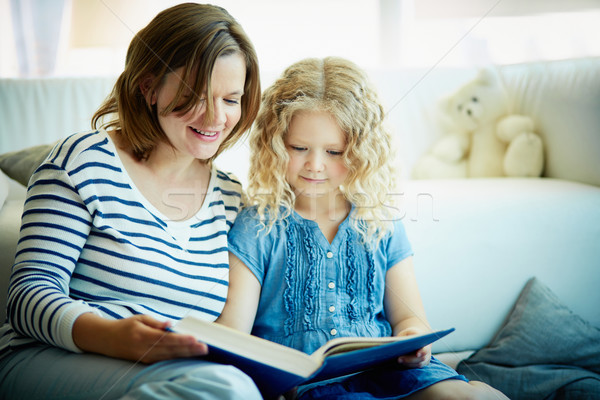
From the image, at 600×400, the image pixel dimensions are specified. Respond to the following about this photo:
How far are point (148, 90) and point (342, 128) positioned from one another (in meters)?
0.43

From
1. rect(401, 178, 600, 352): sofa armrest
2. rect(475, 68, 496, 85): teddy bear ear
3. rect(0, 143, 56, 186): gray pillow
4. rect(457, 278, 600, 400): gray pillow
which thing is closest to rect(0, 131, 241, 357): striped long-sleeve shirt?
rect(0, 143, 56, 186): gray pillow

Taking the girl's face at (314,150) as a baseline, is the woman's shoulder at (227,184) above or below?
below

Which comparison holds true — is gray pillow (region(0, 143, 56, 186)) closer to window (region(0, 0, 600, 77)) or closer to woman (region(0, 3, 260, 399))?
woman (region(0, 3, 260, 399))

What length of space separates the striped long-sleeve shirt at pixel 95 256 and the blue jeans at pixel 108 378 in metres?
0.03

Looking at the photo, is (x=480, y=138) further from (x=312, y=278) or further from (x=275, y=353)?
(x=275, y=353)

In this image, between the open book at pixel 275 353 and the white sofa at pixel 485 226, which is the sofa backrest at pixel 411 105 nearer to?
the white sofa at pixel 485 226

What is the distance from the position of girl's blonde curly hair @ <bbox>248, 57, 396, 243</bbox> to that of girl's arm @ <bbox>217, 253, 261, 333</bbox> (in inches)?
4.8

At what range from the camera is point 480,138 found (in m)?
2.01

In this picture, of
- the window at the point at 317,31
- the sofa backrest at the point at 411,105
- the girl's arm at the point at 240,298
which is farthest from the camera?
the window at the point at 317,31

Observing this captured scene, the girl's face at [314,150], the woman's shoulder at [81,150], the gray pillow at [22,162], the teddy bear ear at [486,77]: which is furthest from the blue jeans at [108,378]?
the teddy bear ear at [486,77]

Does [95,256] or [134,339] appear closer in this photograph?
[134,339]

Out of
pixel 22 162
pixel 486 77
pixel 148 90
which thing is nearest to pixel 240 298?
pixel 148 90

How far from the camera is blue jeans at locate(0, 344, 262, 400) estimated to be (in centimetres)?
69

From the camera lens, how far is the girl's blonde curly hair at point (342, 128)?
3.88ft
